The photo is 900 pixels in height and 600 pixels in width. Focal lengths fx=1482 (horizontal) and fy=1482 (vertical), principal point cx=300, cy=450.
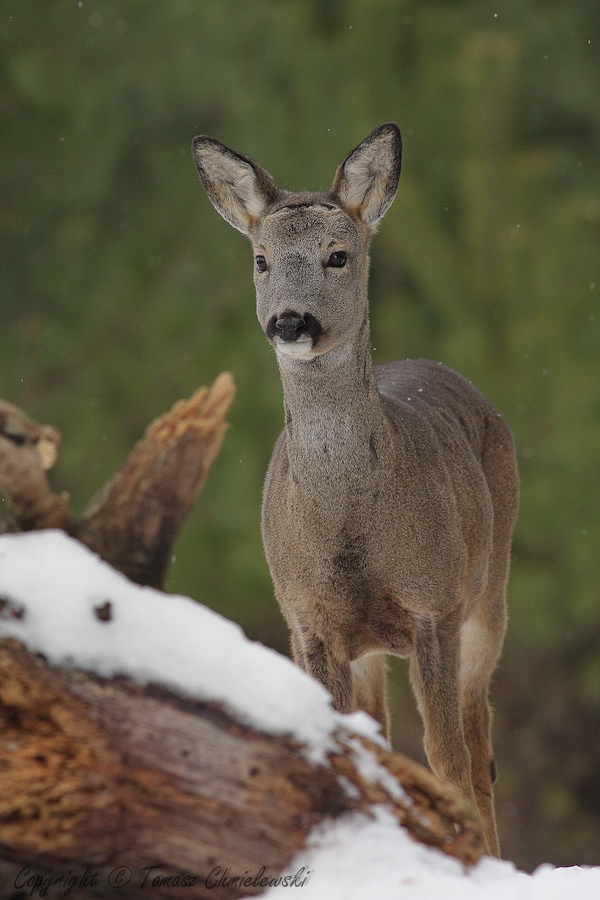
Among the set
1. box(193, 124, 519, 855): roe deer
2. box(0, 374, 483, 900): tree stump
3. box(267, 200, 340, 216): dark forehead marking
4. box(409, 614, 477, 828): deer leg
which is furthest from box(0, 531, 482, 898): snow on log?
box(267, 200, 340, 216): dark forehead marking

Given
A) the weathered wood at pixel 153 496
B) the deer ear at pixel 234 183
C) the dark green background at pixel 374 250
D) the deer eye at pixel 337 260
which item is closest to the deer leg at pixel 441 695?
the deer eye at pixel 337 260

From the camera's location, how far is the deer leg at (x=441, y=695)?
5.39 metres

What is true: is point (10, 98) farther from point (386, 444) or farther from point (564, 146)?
point (386, 444)

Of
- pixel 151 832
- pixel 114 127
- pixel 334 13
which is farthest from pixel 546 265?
pixel 151 832

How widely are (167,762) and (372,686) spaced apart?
2546 mm

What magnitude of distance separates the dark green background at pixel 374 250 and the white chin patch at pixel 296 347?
598 centimetres

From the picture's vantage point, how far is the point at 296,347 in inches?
200

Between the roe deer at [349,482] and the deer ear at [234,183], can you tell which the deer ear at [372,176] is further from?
the deer ear at [234,183]

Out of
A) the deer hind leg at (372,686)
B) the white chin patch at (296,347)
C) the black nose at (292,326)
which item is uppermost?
the black nose at (292,326)

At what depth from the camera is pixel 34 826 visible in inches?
151

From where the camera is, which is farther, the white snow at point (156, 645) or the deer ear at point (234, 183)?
the deer ear at point (234, 183)

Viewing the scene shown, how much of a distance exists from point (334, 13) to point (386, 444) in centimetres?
735

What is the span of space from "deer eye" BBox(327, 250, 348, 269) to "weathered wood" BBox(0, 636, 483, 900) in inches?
81.9

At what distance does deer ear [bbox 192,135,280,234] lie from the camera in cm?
577
